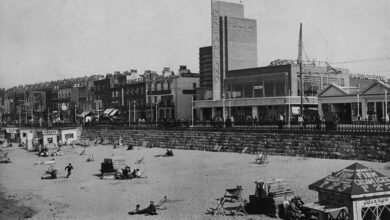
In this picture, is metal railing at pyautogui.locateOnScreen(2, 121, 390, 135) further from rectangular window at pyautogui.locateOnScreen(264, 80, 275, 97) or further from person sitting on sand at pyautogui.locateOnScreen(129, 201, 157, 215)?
person sitting on sand at pyautogui.locateOnScreen(129, 201, 157, 215)

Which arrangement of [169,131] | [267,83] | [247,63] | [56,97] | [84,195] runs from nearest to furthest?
[84,195]
[169,131]
[267,83]
[247,63]
[56,97]

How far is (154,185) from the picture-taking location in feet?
85.6

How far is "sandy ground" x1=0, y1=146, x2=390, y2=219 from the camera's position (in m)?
19.8

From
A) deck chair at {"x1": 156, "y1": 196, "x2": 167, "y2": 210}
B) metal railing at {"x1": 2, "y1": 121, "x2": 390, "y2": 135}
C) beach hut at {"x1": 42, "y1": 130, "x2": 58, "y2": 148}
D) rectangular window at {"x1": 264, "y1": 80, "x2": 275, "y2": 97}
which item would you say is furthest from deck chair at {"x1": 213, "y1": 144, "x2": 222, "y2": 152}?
beach hut at {"x1": 42, "y1": 130, "x2": 58, "y2": 148}

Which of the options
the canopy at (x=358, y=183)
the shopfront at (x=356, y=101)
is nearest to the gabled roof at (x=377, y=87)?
the shopfront at (x=356, y=101)

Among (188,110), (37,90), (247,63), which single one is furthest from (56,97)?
(247,63)

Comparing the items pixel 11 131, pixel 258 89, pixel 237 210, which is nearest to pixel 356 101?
pixel 258 89

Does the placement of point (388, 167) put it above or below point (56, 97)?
below

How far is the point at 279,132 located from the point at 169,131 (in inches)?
712

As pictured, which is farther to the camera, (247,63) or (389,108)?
(247,63)

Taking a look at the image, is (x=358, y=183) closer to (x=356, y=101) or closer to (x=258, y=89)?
(x=356, y=101)

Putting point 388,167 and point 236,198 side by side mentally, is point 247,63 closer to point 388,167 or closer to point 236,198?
point 388,167

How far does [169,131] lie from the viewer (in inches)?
2082

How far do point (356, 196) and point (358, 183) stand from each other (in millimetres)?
471
